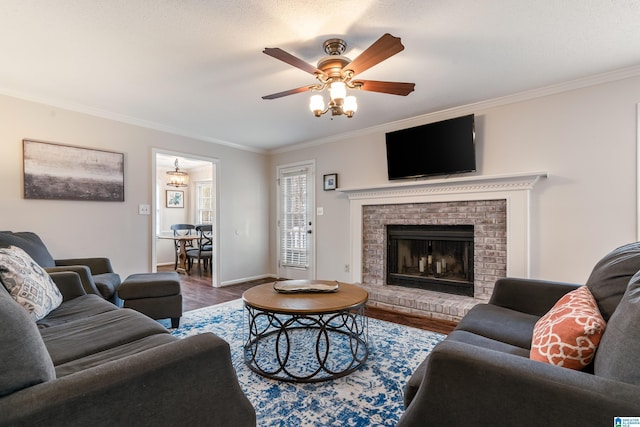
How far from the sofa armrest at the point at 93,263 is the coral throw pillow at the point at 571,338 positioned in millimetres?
3816

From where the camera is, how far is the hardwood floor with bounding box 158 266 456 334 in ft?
Result: 10.3

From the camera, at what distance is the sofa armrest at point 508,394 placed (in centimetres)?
81

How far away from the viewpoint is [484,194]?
3.37 m

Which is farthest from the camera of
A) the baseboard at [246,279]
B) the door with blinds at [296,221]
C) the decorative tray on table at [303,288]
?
the door with blinds at [296,221]

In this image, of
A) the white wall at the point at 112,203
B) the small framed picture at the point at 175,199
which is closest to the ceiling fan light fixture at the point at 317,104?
the white wall at the point at 112,203

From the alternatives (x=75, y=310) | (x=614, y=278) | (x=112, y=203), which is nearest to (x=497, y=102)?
(x=614, y=278)

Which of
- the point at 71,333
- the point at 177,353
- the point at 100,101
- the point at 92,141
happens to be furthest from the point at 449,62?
the point at 92,141

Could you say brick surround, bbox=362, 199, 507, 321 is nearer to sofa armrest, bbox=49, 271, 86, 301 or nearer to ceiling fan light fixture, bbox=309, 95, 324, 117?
ceiling fan light fixture, bbox=309, 95, 324, 117

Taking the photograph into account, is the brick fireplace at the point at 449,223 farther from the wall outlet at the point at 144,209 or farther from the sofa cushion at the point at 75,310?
the sofa cushion at the point at 75,310

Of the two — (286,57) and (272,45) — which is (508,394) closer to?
(286,57)

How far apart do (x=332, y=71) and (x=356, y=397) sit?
2192 millimetres

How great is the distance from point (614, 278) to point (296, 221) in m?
4.27

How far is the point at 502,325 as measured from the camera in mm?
1729

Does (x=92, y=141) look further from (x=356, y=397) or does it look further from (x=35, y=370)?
(x=356, y=397)
